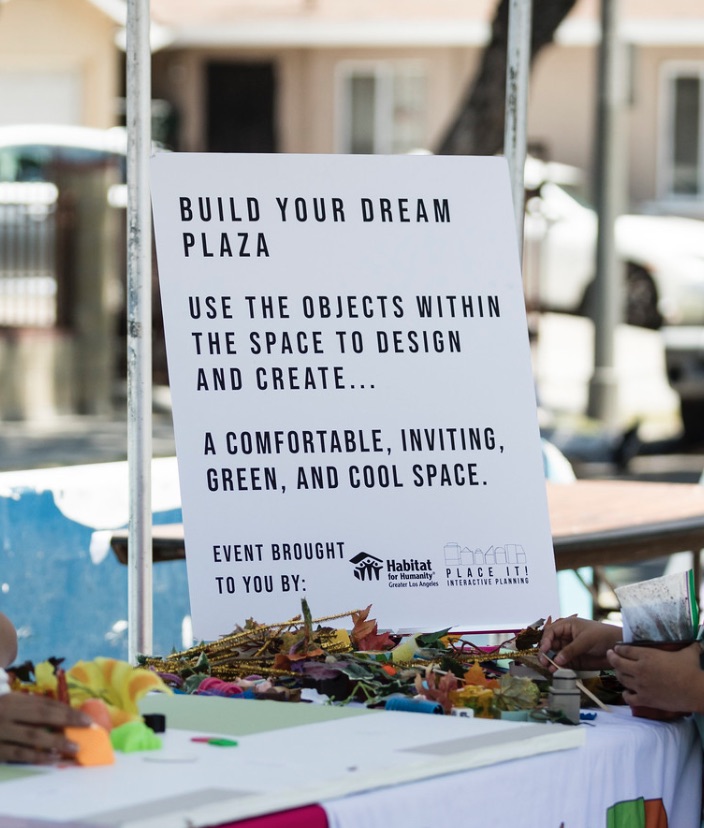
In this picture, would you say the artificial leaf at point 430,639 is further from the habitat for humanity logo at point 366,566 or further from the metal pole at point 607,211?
the metal pole at point 607,211

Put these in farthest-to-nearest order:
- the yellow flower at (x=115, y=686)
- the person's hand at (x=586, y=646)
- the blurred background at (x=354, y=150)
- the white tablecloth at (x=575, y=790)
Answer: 1. the blurred background at (x=354, y=150)
2. the person's hand at (x=586, y=646)
3. the yellow flower at (x=115, y=686)
4. the white tablecloth at (x=575, y=790)

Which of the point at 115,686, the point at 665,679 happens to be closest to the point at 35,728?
the point at 115,686

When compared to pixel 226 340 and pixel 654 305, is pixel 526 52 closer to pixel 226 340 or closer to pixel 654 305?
pixel 226 340

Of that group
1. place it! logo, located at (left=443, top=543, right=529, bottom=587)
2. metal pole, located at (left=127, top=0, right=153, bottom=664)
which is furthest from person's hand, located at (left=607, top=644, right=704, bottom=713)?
metal pole, located at (left=127, top=0, right=153, bottom=664)

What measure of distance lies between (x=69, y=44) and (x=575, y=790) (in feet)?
63.7

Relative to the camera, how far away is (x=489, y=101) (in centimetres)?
983

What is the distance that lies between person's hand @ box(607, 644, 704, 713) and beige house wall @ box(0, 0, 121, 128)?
745 inches

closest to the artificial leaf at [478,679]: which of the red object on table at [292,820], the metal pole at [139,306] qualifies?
the red object on table at [292,820]

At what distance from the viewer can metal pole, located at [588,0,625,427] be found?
13719 millimetres

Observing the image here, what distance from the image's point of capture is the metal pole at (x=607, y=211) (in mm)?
13719

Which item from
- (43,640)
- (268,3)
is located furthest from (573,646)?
(268,3)

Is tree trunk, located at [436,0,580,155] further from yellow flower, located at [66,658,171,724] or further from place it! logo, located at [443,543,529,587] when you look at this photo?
yellow flower, located at [66,658,171,724]

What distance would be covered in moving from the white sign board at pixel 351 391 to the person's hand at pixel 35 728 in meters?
1.11

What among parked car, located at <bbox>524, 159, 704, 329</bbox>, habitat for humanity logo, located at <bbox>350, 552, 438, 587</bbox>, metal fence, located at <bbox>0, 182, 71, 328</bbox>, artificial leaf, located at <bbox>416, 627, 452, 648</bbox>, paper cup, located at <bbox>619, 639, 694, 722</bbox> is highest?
paper cup, located at <bbox>619, 639, 694, 722</bbox>
